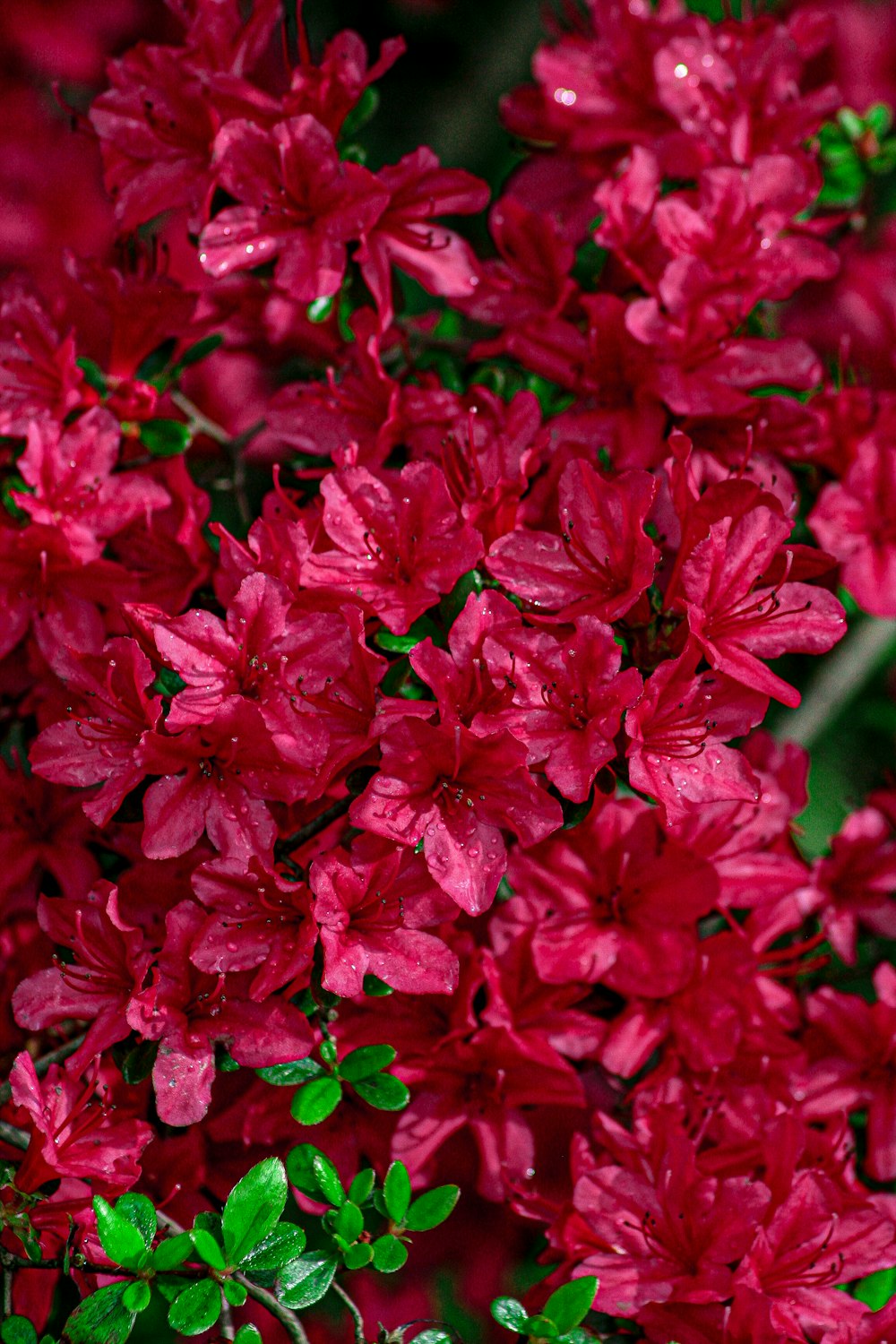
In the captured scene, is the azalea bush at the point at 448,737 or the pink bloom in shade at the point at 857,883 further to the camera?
the pink bloom in shade at the point at 857,883

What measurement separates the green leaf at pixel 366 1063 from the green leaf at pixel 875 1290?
19.1 inches

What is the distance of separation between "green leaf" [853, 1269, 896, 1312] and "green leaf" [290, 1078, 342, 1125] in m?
0.51

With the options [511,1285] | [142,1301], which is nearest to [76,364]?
[142,1301]

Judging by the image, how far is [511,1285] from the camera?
1.53 m

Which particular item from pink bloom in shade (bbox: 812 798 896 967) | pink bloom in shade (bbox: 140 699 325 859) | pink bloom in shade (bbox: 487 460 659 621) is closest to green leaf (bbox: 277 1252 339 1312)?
pink bloom in shade (bbox: 140 699 325 859)

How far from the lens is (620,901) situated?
4.07 feet

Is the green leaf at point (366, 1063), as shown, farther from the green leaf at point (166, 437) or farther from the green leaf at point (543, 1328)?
the green leaf at point (166, 437)

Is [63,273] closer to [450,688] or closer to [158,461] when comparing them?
[158,461]

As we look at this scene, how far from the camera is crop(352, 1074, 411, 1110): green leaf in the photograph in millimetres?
1090

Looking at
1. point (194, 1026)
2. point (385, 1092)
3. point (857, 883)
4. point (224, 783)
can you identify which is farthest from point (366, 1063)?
point (857, 883)

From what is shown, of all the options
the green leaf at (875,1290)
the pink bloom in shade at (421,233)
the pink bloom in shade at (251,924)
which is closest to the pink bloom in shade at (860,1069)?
the green leaf at (875,1290)

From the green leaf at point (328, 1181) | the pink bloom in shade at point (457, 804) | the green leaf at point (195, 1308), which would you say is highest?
the pink bloom in shade at point (457, 804)

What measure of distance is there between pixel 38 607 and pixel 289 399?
1.09 ft

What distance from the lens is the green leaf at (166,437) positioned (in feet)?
4.41
